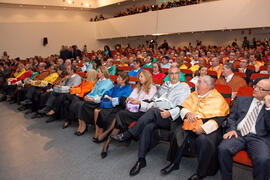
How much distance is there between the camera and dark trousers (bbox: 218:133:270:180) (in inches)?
80.1

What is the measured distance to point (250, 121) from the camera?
243cm

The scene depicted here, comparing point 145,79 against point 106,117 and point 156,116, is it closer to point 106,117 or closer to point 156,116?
point 156,116

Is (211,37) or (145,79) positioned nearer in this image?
(145,79)

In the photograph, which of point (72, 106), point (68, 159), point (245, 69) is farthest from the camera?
point (245, 69)

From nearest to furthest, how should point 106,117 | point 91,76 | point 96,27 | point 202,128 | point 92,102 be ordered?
Answer: 1. point 202,128
2. point 106,117
3. point 92,102
4. point 91,76
5. point 96,27

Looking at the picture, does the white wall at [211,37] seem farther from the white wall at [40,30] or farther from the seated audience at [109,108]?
the seated audience at [109,108]

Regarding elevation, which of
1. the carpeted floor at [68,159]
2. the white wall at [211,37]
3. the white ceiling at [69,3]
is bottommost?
the carpeted floor at [68,159]

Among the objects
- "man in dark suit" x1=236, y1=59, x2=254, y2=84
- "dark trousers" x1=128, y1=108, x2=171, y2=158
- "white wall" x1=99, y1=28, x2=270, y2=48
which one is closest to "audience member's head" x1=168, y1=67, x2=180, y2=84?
"dark trousers" x1=128, y1=108, x2=171, y2=158

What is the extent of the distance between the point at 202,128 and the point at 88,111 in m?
2.20

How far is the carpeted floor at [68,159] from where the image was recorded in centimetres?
271

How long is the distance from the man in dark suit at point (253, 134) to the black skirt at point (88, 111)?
2346 millimetres

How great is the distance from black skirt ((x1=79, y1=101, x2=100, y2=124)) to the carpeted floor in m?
0.30

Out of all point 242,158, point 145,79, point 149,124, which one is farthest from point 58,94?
point 242,158

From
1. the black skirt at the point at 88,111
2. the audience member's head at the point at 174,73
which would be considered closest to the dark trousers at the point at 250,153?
the audience member's head at the point at 174,73
